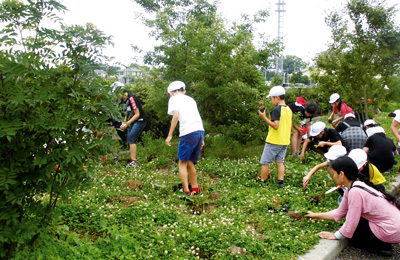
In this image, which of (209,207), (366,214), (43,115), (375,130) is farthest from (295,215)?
(43,115)

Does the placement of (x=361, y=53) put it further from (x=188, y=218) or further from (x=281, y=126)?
(x=188, y=218)

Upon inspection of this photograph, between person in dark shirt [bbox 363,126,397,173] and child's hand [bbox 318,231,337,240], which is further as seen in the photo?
person in dark shirt [bbox 363,126,397,173]

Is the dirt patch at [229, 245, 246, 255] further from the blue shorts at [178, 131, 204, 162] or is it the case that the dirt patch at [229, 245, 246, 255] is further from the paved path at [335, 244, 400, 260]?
the blue shorts at [178, 131, 204, 162]

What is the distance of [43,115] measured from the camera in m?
2.59

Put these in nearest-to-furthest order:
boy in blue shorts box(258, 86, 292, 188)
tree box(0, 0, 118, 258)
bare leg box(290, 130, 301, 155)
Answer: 1. tree box(0, 0, 118, 258)
2. boy in blue shorts box(258, 86, 292, 188)
3. bare leg box(290, 130, 301, 155)

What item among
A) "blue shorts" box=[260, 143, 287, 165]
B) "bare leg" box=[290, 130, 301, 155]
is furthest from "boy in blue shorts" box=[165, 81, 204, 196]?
"bare leg" box=[290, 130, 301, 155]

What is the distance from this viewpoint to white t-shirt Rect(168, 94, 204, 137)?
199 inches

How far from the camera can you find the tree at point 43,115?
2.55 metres

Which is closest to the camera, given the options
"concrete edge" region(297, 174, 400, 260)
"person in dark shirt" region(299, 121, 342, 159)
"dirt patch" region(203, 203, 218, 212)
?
"concrete edge" region(297, 174, 400, 260)

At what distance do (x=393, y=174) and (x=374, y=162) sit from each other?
3.37ft

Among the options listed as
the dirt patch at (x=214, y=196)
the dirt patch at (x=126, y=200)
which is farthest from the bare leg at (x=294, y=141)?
the dirt patch at (x=126, y=200)

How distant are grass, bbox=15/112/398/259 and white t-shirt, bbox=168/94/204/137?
96cm

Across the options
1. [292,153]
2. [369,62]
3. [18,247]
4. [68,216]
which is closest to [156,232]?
[68,216]

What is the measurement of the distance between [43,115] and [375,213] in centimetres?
354
